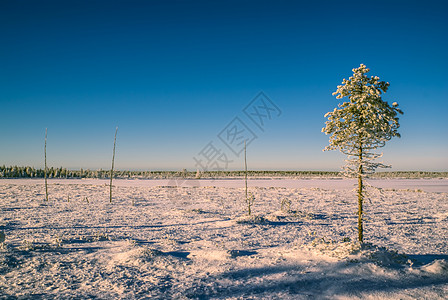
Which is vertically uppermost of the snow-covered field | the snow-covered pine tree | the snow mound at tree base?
the snow-covered pine tree

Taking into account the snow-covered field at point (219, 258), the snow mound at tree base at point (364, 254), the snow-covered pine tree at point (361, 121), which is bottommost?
the snow-covered field at point (219, 258)

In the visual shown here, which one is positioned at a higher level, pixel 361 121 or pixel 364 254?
pixel 361 121

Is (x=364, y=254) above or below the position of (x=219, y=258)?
above

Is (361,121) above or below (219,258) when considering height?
above

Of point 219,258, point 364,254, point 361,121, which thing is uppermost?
point 361,121

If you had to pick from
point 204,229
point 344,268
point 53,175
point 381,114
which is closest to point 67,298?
point 344,268

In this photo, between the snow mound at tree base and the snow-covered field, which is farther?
the snow mound at tree base

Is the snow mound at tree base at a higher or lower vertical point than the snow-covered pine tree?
A: lower

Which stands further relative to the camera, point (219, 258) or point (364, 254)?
point (219, 258)

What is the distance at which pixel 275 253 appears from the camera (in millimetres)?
8516

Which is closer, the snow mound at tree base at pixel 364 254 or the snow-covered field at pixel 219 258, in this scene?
the snow-covered field at pixel 219 258

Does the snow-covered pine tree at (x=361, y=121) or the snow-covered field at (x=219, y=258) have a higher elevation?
the snow-covered pine tree at (x=361, y=121)

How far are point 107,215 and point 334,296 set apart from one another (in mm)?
13463

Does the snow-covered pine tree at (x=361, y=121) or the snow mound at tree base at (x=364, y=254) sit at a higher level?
the snow-covered pine tree at (x=361, y=121)
